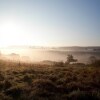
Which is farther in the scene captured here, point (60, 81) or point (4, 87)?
point (60, 81)

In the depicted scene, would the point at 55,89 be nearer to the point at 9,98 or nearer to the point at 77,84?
the point at 77,84

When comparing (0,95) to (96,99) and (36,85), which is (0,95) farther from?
(96,99)

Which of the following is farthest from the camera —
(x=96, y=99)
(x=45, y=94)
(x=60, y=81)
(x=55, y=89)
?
(x=60, y=81)

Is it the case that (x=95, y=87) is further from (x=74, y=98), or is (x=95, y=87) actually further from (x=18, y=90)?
(x=18, y=90)

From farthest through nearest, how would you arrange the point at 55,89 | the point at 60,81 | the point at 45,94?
the point at 60,81 < the point at 55,89 < the point at 45,94

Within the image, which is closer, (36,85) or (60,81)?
(36,85)

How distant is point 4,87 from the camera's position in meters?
19.3

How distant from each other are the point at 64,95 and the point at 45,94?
4.56 ft

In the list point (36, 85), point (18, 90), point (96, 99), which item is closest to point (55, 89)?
point (36, 85)

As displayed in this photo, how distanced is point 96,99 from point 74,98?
1462 mm

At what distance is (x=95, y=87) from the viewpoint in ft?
64.3

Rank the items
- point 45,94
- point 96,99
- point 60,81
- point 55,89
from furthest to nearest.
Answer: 1. point 60,81
2. point 55,89
3. point 45,94
4. point 96,99

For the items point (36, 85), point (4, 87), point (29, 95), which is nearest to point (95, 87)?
point (36, 85)

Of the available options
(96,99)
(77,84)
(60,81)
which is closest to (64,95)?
(96,99)
